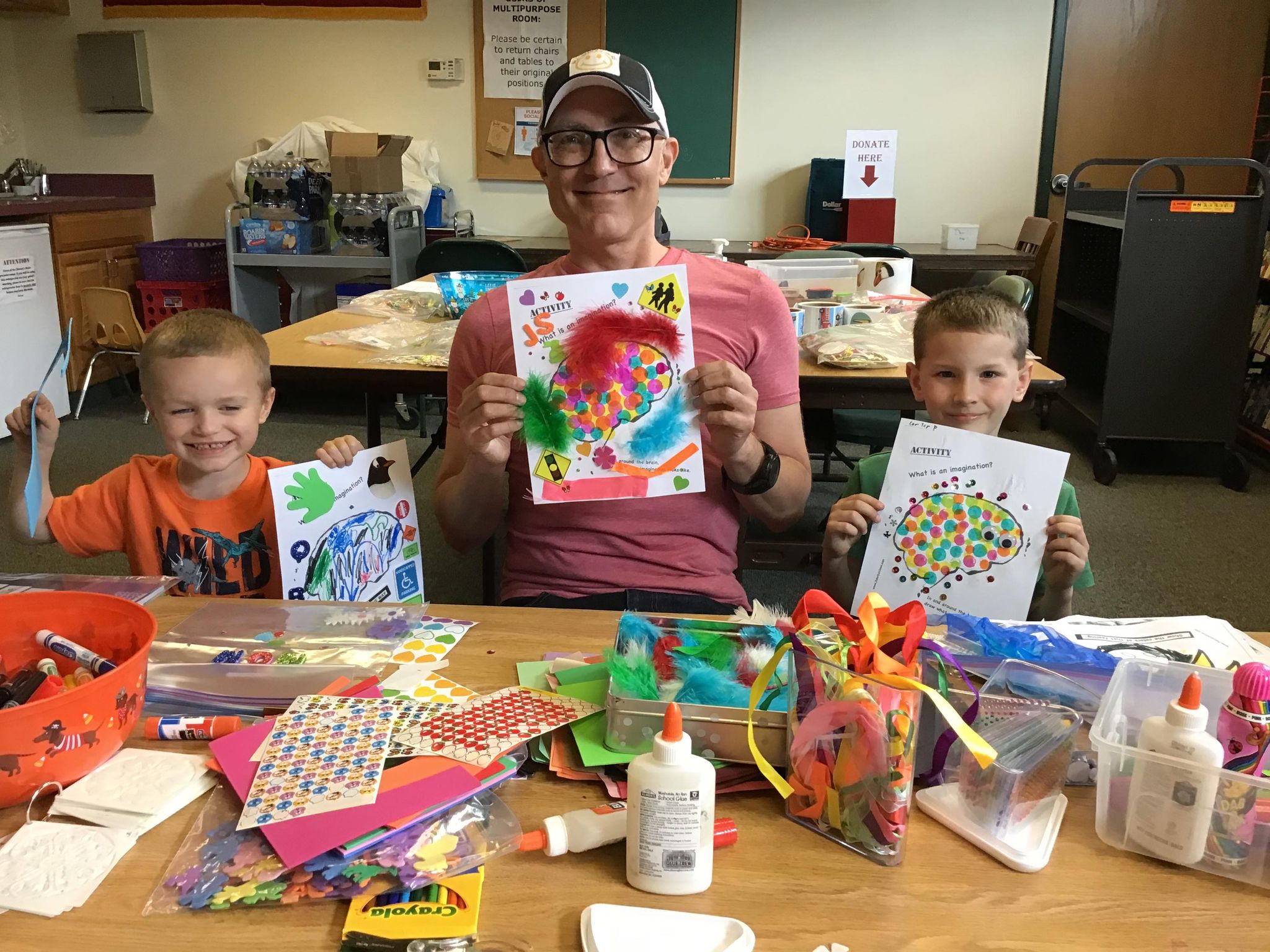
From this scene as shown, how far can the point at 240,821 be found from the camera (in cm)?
73

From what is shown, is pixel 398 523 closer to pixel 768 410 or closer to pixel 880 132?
pixel 768 410

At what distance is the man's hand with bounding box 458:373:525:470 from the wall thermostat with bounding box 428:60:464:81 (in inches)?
176

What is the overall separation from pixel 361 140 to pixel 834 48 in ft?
8.24

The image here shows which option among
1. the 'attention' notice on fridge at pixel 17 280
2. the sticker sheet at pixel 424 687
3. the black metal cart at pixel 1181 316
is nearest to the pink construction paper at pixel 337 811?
the sticker sheet at pixel 424 687

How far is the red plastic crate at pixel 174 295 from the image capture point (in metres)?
5.03

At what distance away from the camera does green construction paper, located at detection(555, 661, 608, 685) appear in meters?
0.94

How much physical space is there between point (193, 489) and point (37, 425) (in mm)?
234

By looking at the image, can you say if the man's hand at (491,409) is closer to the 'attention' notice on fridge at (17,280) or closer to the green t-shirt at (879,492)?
the green t-shirt at (879,492)

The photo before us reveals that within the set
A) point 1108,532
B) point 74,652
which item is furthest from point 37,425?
point 1108,532

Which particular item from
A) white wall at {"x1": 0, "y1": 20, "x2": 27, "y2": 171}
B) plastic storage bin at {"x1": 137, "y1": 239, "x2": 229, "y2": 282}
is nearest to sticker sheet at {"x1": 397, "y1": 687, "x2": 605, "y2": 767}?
plastic storage bin at {"x1": 137, "y1": 239, "x2": 229, "y2": 282}

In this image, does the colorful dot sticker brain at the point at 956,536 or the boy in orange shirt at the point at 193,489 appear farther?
the boy in orange shirt at the point at 193,489

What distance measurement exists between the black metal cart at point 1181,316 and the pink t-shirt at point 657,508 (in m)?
2.81

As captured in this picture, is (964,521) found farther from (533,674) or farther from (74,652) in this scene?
(74,652)

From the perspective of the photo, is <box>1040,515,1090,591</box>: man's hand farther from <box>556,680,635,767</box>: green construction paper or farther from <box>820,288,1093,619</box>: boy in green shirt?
<box>556,680,635,767</box>: green construction paper
